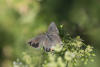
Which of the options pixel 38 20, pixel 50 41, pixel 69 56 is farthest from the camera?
pixel 38 20

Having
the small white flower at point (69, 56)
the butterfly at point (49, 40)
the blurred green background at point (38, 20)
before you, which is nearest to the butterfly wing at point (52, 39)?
the butterfly at point (49, 40)

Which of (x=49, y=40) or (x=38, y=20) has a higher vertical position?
(x=38, y=20)

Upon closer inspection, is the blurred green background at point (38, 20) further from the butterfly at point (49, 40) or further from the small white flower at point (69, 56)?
the small white flower at point (69, 56)

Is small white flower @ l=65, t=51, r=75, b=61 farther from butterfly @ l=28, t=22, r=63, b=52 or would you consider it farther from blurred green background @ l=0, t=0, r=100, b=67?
blurred green background @ l=0, t=0, r=100, b=67

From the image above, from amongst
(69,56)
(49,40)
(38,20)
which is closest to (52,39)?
(49,40)

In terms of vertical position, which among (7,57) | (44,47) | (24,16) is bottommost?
(7,57)

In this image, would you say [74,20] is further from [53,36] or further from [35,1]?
[53,36]

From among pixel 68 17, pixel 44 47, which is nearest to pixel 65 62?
pixel 44 47

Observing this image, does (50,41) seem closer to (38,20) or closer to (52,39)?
(52,39)
